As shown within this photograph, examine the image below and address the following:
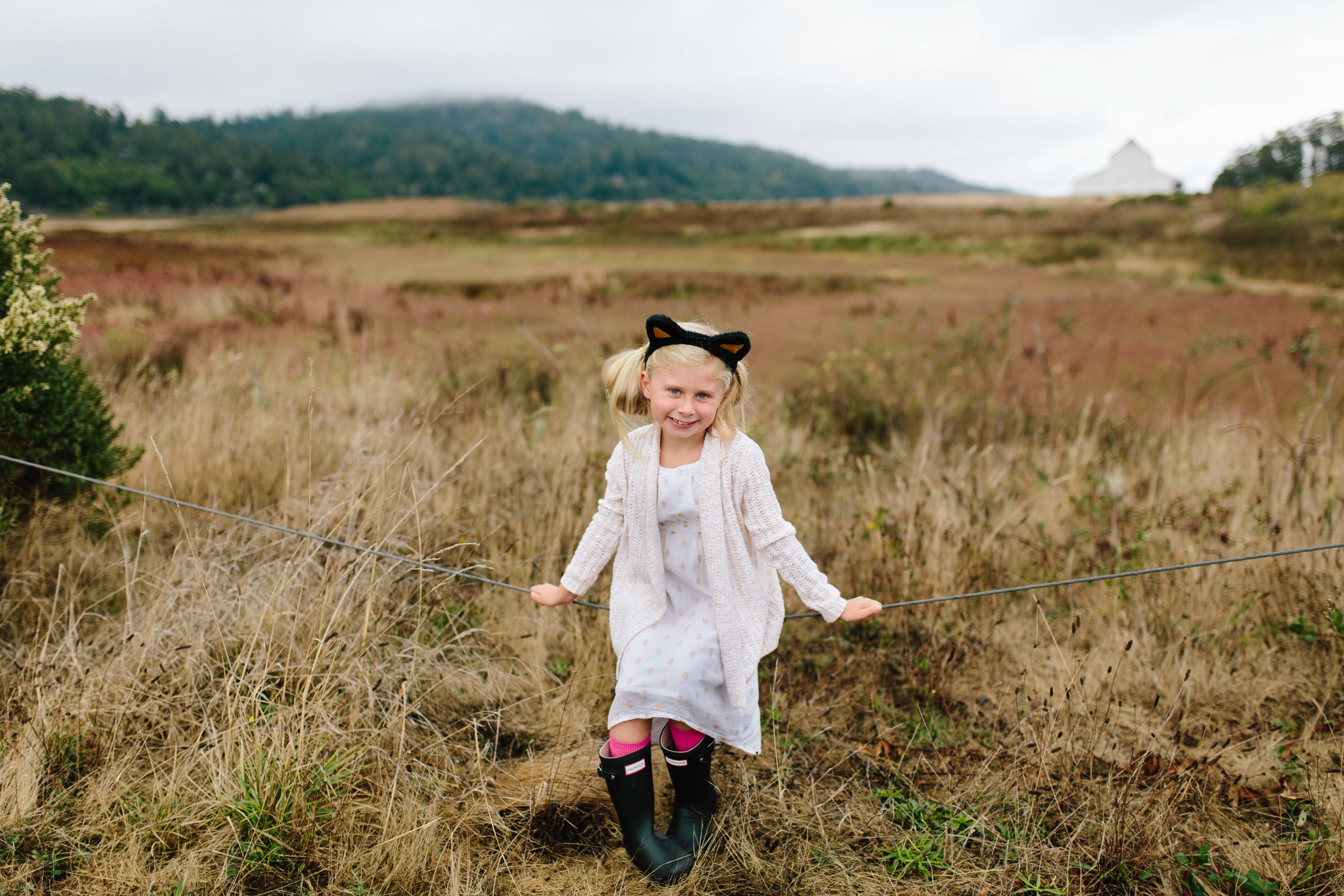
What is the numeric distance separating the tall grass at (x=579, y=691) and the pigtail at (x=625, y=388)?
94 cm

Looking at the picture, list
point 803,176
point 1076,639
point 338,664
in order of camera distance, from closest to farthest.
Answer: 1. point 338,664
2. point 1076,639
3. point 803,176

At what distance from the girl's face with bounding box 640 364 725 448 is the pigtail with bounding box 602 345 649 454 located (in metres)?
0.12

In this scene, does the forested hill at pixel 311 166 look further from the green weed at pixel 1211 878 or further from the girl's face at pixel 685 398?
the green weed at pixel 1211 878

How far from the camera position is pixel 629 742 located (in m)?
1.87

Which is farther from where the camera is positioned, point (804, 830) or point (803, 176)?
point (803, 176)

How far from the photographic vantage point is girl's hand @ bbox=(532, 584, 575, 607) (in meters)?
1.90

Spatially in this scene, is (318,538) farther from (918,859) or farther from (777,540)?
(918,859)

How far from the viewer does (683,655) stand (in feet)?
6.02

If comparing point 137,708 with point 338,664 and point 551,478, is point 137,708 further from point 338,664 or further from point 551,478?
point 551,478

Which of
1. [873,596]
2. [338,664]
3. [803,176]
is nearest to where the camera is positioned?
[338,664]

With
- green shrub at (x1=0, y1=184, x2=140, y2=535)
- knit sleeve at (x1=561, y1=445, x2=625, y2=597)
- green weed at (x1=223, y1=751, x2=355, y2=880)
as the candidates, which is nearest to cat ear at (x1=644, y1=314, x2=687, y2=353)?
knit sleeve at (x1=561, y1=445, x2=625, y2=597)

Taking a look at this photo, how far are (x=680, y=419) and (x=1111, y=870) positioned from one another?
169 cm

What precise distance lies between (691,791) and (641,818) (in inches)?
7.1

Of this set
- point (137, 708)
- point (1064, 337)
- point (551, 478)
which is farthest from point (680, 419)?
point (1064, 337)
